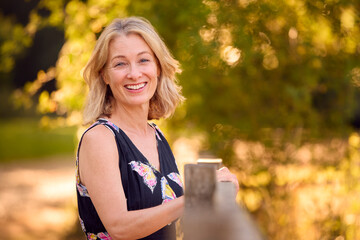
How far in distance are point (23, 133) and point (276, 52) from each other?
55.6 ft

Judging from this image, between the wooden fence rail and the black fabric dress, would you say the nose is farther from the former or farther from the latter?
the wooden fence rail

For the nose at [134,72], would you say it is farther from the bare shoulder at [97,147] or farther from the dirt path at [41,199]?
the dirt path at [41,199]

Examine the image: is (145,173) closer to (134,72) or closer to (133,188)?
(133,188)

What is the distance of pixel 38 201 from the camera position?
8.70 meters

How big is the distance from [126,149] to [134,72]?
0.38 metres

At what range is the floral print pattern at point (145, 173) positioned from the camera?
2035 millimetres

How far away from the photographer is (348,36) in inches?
152

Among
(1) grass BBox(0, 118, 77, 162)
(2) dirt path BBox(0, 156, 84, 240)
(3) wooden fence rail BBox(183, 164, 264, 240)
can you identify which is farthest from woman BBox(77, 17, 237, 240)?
(1) grass BBox(0, 118, 77, 162)

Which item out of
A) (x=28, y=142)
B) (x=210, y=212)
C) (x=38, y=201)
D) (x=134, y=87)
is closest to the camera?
(x=210, y=212)

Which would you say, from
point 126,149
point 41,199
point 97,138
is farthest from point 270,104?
point 41,199

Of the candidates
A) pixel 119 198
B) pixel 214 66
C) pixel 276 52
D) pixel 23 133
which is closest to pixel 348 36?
pixel 276 52

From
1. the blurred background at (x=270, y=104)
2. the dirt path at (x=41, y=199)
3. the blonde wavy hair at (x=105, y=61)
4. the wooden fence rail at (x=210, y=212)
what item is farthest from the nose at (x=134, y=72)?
the dirt path at (x=41, y=199)

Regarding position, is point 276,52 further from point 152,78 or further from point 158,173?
point 158,173

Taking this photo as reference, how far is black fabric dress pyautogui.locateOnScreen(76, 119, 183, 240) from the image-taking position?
198 cm
